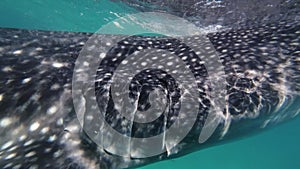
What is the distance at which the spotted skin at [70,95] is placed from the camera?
2.28 m

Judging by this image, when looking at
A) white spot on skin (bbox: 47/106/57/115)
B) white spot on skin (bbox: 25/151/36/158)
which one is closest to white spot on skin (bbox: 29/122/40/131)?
white spot on skin (bbox: 47/106/57/115)

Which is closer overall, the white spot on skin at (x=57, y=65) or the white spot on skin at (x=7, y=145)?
the white spot on skin at (x=7, y=145)

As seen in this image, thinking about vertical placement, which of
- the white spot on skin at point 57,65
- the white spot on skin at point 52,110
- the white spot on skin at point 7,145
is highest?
the white spot on skin at point 57,65

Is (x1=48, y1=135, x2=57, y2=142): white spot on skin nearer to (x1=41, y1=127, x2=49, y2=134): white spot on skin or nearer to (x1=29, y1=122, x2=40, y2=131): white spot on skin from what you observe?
(x1=41, y1=127, x2=49, y2=134): white spot on skin

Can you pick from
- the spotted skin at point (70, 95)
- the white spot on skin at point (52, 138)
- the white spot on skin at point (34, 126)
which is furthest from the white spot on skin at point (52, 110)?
the white spot on skin at point (52, 138)

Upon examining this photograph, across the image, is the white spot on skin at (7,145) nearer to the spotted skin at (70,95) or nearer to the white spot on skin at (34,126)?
the spotted skin at (70,95)

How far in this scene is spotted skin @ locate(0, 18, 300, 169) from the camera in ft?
7.48

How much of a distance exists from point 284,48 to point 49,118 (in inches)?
126

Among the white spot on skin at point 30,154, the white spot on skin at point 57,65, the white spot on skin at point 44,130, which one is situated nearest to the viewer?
the white spot on skin at point 30,154

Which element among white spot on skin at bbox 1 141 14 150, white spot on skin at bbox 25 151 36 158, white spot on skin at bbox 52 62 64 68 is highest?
white spot on skin at bbox 52 62 64 68

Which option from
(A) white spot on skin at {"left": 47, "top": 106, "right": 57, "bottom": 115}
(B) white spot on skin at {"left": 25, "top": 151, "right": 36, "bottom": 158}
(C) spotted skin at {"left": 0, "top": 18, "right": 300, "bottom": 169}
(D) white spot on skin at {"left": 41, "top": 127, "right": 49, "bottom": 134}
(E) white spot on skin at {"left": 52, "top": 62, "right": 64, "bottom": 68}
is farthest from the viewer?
(E) white spot on skin at {"left": 52, "top": 62, "right": 64, "bottom": 68}

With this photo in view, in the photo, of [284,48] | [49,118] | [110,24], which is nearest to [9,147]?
[49,118]

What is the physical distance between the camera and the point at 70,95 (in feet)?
8.86

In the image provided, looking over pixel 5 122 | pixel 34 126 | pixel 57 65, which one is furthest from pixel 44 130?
pixel 57 65
